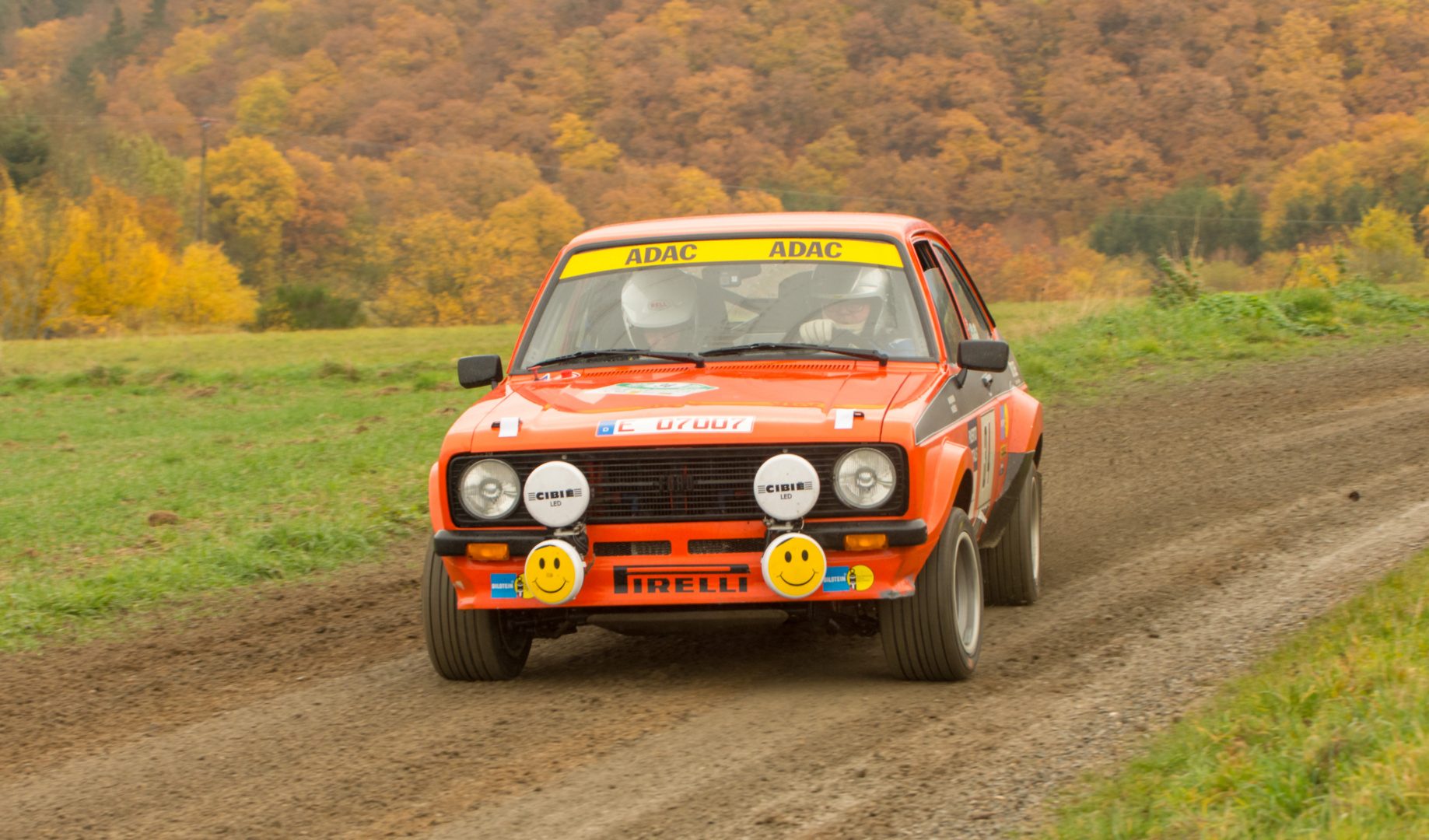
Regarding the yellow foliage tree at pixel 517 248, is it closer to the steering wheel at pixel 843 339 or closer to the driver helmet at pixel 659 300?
the driver helmet at pixel 659 300

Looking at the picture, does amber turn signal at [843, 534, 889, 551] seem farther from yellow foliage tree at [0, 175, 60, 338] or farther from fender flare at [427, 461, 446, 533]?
yellow foliage tree at [0, 175, 60, 338]

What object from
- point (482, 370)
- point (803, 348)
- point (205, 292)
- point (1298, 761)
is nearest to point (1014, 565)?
point (803, 348)

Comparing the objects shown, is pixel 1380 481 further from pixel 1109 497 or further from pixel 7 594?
pixel 7 594

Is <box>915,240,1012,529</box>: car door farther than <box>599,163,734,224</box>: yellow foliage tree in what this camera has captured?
No

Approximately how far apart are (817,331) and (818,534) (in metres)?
1.26

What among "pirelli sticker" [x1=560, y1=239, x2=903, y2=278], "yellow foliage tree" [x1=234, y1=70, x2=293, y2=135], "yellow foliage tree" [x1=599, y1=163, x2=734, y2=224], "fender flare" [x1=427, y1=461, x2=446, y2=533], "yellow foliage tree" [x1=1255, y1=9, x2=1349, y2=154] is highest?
"yellow foliage tree" [x1=234, y1=70, x2=293, y2=135]

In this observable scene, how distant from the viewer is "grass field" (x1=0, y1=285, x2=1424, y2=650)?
8.39m

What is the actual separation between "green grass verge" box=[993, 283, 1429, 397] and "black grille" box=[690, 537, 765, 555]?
1141cm

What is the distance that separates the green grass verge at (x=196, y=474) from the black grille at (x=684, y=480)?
3548 mm

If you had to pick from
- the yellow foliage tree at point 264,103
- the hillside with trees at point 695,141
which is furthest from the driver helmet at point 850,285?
the yellow foliage tree at point 264,103

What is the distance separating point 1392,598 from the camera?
16.5 ft

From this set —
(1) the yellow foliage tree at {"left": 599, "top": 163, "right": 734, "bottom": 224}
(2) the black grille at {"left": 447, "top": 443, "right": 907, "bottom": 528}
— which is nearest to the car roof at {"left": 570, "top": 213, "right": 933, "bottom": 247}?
(2) the black grille at {"left": 447, "top": 443, "right": 907, "bottom": 528}

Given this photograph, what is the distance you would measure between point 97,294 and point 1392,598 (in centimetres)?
5738

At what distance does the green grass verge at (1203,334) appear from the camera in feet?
55.4
